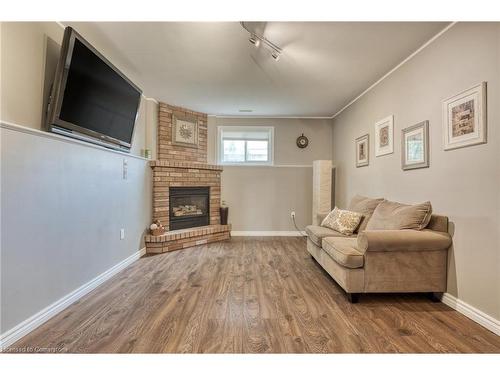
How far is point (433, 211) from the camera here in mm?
2260

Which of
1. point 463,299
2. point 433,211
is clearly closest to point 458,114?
point 433,211

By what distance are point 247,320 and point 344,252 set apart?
3.36 ft

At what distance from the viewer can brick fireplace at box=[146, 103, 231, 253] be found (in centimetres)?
397

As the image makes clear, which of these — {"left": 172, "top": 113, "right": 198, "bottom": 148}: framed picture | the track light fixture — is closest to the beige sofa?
the track light fixture

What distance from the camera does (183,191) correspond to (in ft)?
14.6

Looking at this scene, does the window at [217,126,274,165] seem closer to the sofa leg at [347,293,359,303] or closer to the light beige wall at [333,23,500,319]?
the light beige wall at [333,23,500,319]

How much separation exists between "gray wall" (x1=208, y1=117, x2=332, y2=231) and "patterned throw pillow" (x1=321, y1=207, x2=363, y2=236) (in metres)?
1.88

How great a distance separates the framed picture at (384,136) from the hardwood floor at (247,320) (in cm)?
173

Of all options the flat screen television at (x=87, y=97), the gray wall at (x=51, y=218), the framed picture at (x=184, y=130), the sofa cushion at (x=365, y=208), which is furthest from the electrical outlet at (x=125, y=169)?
the sofa cushion at (x=365, y=208)

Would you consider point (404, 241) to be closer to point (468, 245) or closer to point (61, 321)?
point (468, 245)

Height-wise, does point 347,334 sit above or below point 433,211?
below

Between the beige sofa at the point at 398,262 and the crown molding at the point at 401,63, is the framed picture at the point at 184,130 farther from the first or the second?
the beige sofa at the point at 398,262

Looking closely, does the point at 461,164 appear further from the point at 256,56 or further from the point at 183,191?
the point at 183,191
